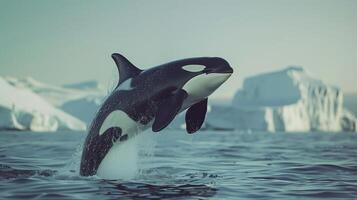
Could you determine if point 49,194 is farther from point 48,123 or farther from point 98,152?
point 48,123

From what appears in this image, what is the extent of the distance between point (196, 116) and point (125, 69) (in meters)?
1.61

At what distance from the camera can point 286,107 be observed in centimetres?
9456

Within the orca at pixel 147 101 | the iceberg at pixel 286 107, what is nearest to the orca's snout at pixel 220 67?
the orca at pixel 147 101

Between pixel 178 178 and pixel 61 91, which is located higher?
pixel 61 91

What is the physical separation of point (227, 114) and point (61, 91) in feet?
246

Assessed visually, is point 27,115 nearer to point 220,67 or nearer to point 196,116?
point 196,116

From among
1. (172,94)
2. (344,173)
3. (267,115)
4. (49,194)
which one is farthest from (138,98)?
(267,115)

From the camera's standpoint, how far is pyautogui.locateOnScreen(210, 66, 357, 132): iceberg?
92062mm

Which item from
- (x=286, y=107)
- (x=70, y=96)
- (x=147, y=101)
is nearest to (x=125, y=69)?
(x=147, y=101)

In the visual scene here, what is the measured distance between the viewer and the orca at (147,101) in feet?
26.3

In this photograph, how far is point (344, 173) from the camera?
10.3 metres

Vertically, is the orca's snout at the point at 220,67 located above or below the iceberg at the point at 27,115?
below

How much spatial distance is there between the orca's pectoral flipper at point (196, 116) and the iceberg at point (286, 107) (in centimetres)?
8157

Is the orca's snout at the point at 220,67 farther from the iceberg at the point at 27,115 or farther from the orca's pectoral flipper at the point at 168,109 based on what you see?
the iceberg at the point at 27,115
